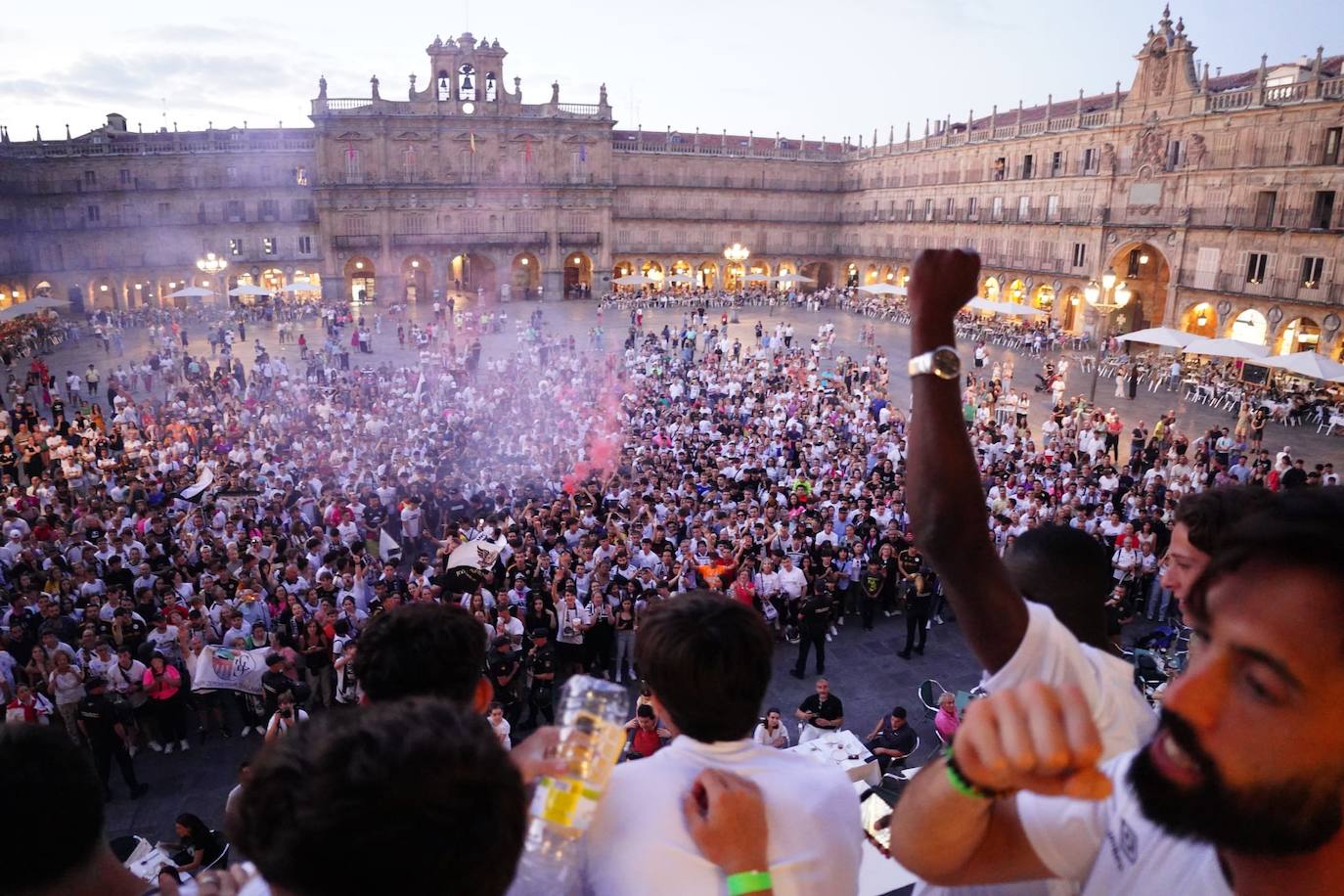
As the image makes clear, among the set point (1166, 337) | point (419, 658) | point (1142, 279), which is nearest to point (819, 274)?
point (1142, 279)

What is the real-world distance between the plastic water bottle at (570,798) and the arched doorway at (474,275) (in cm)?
5290

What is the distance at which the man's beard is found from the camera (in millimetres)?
1078

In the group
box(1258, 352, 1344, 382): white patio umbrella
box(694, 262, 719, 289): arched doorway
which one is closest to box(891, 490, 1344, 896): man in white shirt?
box(1258, 352, 1344, 382): white patio umbrella

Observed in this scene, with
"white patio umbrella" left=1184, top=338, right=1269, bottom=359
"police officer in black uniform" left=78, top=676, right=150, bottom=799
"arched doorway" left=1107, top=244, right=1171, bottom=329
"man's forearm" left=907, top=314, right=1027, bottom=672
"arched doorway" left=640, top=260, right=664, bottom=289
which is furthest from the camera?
"arched doorway" left=640, top=260, right=664, bottom=289

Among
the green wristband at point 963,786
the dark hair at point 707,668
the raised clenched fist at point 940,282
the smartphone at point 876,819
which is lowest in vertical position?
the smartphone at point 876,819

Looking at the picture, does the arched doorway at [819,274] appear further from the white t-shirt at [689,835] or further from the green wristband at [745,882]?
the green wristband at [745,882]

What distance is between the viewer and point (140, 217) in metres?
48.4

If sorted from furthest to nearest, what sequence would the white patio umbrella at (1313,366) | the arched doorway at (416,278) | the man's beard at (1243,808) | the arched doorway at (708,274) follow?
the arched doorway at (708,274)
the arched doorway at (416,278)
the white patio umbrella at (1313,366)
the man's beard at (1243,808)

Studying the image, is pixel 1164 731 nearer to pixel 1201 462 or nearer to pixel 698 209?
pixel 1201 462

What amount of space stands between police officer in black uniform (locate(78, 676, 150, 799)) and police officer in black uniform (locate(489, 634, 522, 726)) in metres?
3.42

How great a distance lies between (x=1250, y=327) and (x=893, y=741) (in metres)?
34.6

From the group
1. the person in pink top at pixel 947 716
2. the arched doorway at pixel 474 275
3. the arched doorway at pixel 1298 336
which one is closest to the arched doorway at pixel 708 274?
the arched doorway at pixel 474 275

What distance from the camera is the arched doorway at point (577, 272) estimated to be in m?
55.9

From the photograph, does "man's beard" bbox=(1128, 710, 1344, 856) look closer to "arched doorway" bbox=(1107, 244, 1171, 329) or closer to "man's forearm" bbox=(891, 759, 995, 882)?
"man's forearm" bbox=(891, 759, 995, 882)
